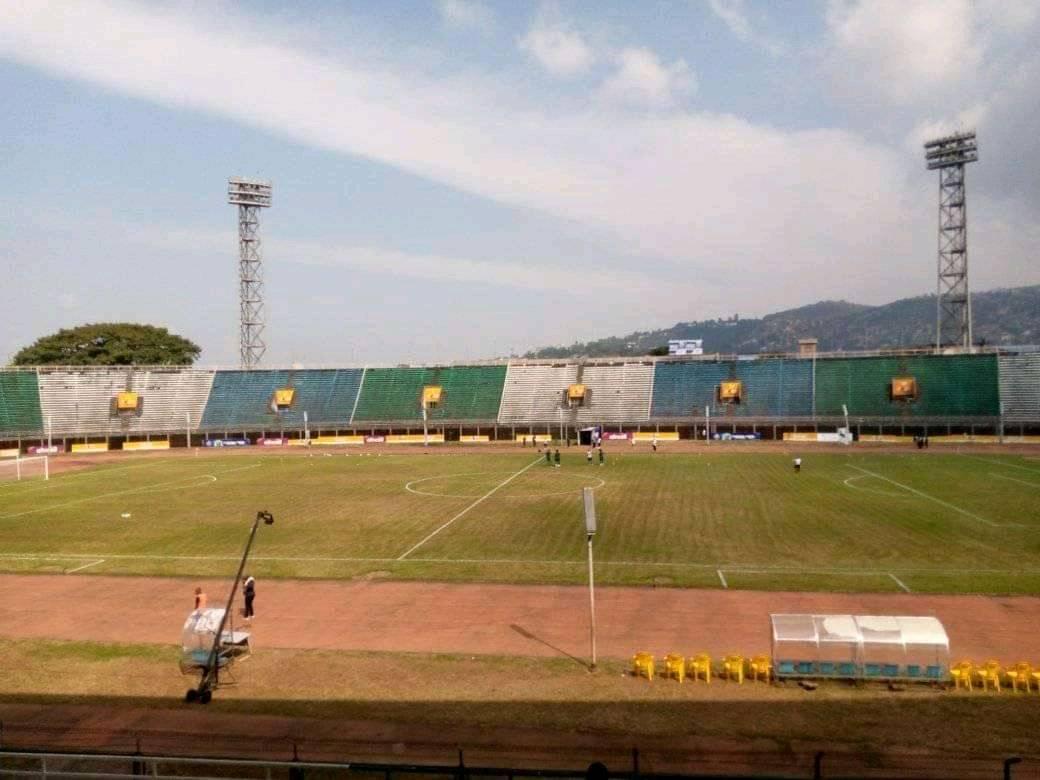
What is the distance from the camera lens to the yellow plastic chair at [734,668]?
1683cm

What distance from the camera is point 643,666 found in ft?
56.4

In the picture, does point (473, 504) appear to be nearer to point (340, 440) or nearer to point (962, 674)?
point (962, 674)

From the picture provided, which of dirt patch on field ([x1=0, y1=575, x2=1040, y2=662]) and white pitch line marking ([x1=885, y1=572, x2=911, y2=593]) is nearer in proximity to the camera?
dirt patch on field ([x1=0, y1=575, x2=1040, y2=662])

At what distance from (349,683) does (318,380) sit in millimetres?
79130

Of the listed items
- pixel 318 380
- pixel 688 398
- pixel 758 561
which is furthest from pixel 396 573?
pixel 318 380

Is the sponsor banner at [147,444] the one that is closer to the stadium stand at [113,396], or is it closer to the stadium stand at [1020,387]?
the stadium stand at [113,396]

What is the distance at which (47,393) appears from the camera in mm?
81062

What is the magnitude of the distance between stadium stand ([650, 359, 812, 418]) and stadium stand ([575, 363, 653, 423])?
1.17 meters

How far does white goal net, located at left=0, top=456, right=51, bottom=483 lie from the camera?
56.8 meters

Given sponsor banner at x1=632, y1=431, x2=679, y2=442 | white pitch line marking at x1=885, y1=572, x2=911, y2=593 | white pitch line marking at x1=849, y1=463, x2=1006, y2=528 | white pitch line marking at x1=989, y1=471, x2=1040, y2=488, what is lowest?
white pitch line marking at x1=885, y1=572, x2=911, y2=593

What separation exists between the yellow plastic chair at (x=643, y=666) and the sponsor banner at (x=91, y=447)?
7723 centimetres

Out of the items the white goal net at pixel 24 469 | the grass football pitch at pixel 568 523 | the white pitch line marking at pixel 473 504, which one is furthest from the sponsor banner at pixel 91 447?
the white pitch line marking at pixel 473 504

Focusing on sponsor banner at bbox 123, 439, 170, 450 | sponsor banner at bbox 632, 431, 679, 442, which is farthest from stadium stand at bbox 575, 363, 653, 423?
sponsor banner at bbox 123, 439, 170, 450

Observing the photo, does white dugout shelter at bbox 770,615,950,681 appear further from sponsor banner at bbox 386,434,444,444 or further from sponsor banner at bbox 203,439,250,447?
sponsor banner at bbox 203,439,250,447
